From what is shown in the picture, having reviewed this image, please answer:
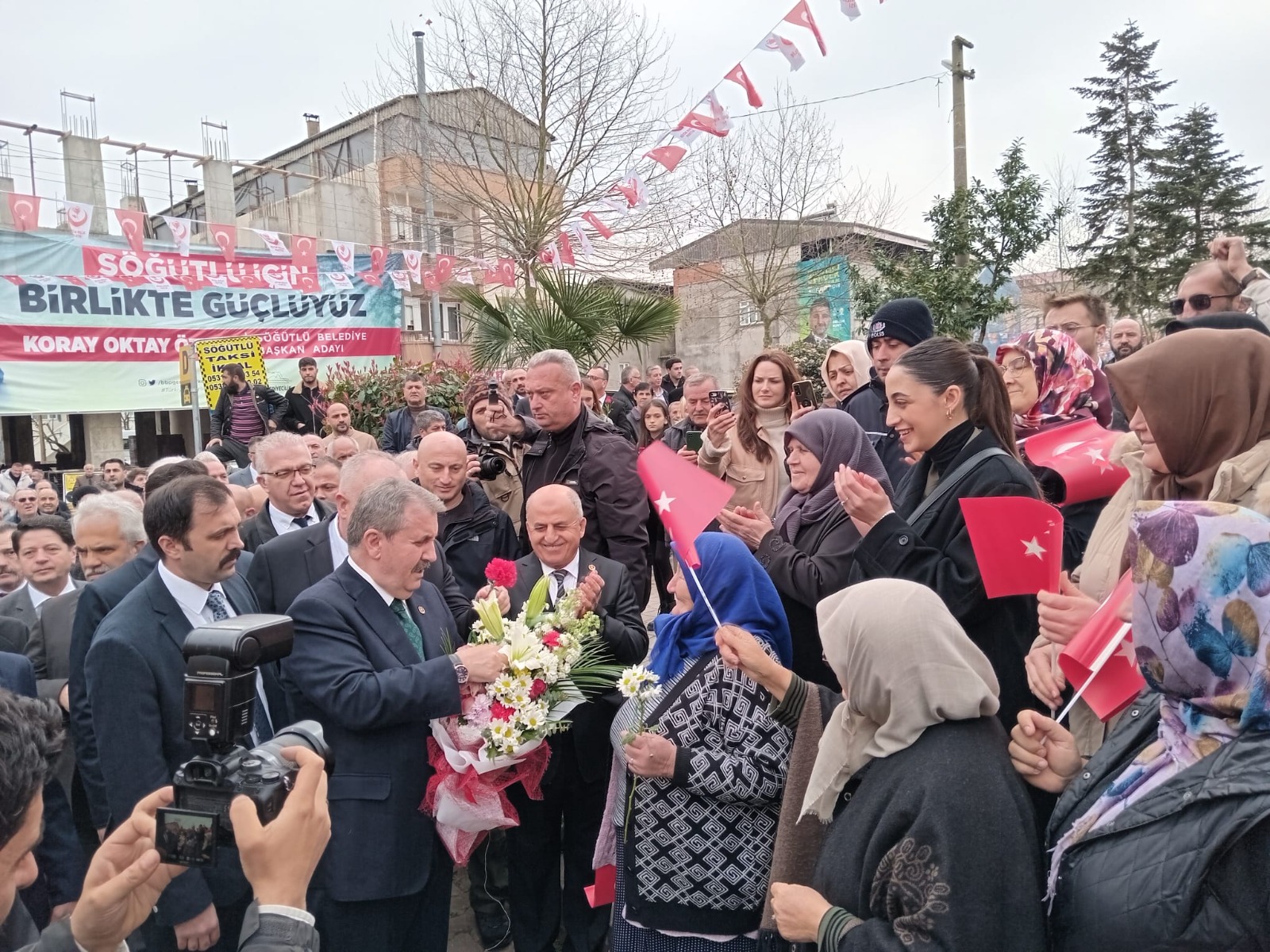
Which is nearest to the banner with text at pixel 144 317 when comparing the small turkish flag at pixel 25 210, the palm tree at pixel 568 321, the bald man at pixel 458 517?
the small turkish flag at pixel 25 210

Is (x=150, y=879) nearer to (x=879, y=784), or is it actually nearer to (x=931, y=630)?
(x=879, y=784)

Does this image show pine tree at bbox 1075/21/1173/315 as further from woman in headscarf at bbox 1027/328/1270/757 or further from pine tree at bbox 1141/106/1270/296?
woman in headscarf at bbox 1027/328/1270/757

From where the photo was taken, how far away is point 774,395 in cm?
476

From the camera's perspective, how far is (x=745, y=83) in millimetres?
10141

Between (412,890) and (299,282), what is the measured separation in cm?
1638

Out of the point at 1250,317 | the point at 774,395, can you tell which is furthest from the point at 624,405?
the point at 1250,317

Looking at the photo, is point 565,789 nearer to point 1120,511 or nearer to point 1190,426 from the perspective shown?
point 1120,511

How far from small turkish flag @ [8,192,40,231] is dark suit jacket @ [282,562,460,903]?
1336cm

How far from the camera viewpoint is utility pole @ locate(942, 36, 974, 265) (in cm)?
1357

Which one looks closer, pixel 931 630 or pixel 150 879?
pixel 150 879

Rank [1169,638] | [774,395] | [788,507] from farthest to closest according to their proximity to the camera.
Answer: [774,395] < [788,507] < [1169,638]

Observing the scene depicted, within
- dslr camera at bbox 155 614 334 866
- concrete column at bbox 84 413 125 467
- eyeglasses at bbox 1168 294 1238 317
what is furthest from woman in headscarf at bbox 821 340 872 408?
concrete column at bbox 84 413 125 467

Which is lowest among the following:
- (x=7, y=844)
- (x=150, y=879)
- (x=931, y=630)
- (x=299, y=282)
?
(x=150, y=879)

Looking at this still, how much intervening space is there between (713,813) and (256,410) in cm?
928
